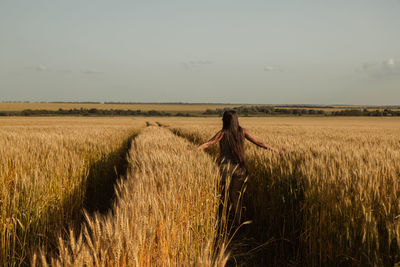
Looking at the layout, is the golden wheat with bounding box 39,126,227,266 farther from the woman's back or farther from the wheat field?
the woman's back

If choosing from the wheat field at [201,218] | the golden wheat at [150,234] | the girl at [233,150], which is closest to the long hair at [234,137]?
the girl at [233,150]

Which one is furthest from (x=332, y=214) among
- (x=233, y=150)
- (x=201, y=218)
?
(x=233, y=150)

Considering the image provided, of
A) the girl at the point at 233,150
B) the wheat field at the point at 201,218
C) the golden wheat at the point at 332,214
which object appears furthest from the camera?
the girl at the point at 233,150

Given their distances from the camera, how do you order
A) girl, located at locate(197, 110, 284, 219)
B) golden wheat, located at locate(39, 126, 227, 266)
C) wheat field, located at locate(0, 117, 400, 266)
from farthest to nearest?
girl, located at locate(197, 110, 284, 219) < wheat field, located at locate(0, 117, 400, 266) < golden wheat, located at locate(39, 126, 227, 266)

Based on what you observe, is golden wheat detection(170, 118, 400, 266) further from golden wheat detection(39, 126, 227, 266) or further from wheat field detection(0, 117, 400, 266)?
golden wheat detection(39, 126, 227, 266)

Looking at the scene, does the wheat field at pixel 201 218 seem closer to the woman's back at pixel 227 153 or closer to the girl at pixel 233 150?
the girl at pixel 233 150

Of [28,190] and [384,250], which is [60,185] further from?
[384,250]

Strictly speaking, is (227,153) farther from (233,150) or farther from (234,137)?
(234,137)

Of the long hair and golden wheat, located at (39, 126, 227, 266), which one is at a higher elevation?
the long hair

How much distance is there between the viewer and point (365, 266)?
2.25 m

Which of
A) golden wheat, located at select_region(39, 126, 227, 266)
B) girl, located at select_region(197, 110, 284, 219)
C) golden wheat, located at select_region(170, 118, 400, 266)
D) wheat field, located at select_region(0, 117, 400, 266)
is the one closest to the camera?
golden wheat, located at select_region(39, 126, 227, 266)

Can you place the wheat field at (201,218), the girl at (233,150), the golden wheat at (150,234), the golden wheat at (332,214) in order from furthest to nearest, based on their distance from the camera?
the girl at (233,150)
the golden wheat at (332,214)
the wheat field at (201,218)
the golden wheat at (150,234)

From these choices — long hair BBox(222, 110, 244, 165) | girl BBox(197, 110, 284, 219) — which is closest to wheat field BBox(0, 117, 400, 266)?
girl BBox(197, 110, 284, 219)

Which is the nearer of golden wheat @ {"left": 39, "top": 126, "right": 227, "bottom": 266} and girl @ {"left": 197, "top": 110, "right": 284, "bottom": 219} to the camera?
golden wheat @ {"left": 39, "top": 126, "right": 227, "bottom": 266}
